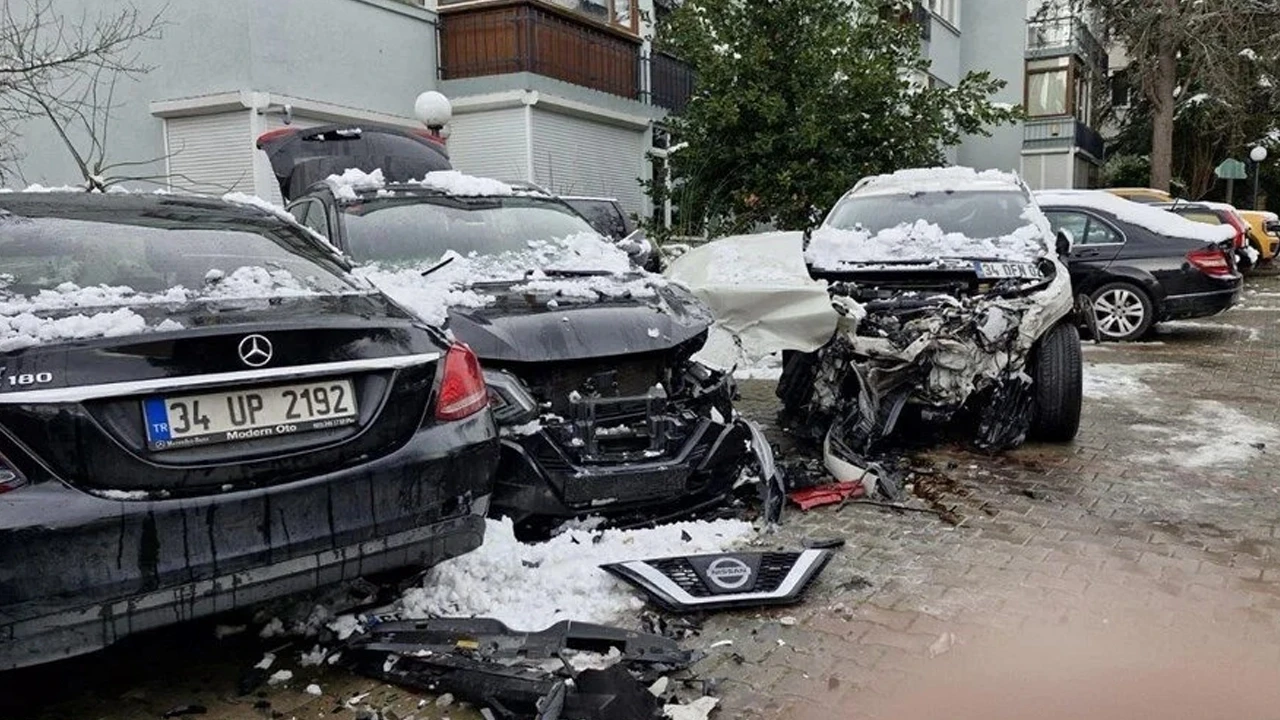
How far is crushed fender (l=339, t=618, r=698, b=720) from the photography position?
2.77 meters

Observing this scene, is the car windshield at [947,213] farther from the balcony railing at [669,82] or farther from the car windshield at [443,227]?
the balcony railing at [669,82]

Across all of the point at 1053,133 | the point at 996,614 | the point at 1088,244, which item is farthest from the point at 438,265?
the point at 1053,133

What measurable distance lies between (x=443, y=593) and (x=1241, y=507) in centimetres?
396

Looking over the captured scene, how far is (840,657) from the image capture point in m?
3.30

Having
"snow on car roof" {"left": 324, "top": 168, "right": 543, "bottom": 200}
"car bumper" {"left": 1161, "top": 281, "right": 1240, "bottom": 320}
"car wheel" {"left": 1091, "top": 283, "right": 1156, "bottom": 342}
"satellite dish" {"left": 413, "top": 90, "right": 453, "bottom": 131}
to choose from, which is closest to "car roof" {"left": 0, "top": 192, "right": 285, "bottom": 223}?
"snow on car roof" {"left": 324, "top": 168, "right": 543, "bottom": 200}

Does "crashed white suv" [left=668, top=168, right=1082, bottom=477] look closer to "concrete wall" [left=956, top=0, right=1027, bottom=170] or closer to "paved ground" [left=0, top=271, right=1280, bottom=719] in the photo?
"paved ground" [left=0, top=271, right=1280, bottom=719]

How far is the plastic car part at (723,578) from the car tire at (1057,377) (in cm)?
258

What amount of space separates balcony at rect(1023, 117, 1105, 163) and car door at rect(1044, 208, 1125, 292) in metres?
21.4

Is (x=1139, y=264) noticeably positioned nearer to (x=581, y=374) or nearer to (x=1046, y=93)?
(x=581, y=374)

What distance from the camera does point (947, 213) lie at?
282 inches

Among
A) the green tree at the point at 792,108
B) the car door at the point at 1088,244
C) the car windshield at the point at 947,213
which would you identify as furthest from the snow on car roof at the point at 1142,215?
the car windshield at the point at 947,213

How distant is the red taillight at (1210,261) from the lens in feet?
34.2

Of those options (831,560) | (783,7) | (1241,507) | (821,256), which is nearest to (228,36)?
(783,7)

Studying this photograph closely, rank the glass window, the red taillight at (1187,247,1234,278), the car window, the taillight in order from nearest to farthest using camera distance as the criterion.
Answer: the taillight → the car window → the red taillight at (1187,247,1234,278) → the glass window
